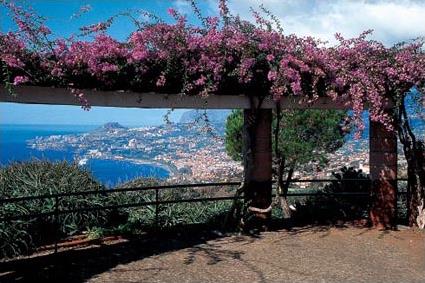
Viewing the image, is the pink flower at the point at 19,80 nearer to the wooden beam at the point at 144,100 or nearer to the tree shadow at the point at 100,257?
the wooden beam at the point at 144,100

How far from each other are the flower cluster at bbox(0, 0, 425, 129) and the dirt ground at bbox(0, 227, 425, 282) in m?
1.89

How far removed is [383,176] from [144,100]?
14.0 feet

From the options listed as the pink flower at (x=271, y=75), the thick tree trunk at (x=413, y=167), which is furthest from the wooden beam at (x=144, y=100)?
the thick tree trunk at (x=413, y=167)

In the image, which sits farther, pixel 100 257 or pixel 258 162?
pixel 258 162

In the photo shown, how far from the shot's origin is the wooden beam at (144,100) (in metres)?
6.86

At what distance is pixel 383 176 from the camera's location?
964 cm

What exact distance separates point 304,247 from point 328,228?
1.47 m

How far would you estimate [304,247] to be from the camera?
26.8 ft

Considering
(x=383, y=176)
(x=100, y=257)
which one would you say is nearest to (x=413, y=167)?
(x=383, y=176)

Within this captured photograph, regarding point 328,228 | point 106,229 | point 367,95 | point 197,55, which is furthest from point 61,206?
point 367,95

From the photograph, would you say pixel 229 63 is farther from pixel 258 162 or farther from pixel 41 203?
pixel 41 203

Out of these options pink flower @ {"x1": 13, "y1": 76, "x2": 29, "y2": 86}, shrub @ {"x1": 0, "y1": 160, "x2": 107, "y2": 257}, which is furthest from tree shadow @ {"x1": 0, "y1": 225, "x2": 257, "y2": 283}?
pink flower @ {"x1": 13, "y1": 76, "x2": 29, "y2": 86}

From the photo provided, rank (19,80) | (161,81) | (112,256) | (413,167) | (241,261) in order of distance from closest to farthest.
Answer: (19,80)
(241,261)
(112,256)
(161,81)
(413,167)

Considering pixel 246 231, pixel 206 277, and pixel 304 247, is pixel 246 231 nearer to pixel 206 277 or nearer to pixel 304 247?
pixel 304 247
